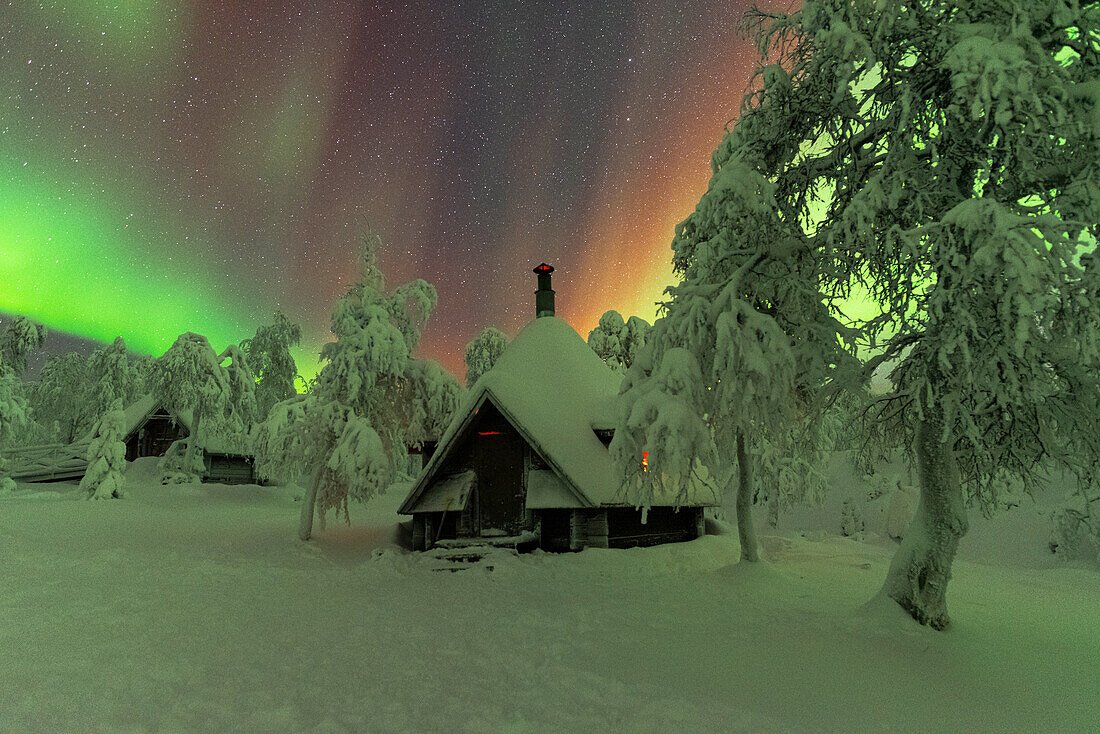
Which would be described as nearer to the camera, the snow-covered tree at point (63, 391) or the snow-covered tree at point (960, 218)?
the snow-covered tree at point (960, 218)

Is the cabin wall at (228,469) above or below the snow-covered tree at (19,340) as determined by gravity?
below

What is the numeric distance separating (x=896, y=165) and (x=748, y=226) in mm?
2000

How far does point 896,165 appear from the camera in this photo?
6.73 meters

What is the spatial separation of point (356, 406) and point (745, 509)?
33.2 ft

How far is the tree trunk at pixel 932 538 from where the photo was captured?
22.4ft

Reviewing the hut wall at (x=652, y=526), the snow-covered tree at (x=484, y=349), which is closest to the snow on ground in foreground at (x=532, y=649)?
the hut wall at (x=652, y=526)

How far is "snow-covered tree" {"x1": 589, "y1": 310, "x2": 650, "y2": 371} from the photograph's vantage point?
92.6ft

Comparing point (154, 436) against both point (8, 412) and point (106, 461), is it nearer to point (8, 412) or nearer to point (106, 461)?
point (8, 412)

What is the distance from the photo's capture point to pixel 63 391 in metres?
44.0

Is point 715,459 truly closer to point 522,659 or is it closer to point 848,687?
point 848,687

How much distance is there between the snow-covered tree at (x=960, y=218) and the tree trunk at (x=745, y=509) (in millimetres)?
3337

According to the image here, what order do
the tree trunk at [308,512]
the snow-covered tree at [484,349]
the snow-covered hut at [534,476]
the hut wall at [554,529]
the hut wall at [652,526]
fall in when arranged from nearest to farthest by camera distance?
1. the snow-covered hut at [534,476]
2. the hut wall at [554,529]
3. the hut wall at [652,526]
4. the tree trunk at [308,512]
5. the snow-covered tree at [484,349]

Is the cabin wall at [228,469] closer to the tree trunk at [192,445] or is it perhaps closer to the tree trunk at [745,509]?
the tree trunk at [192,445]

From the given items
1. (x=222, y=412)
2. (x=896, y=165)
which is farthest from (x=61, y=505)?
(x=896, y=165)
